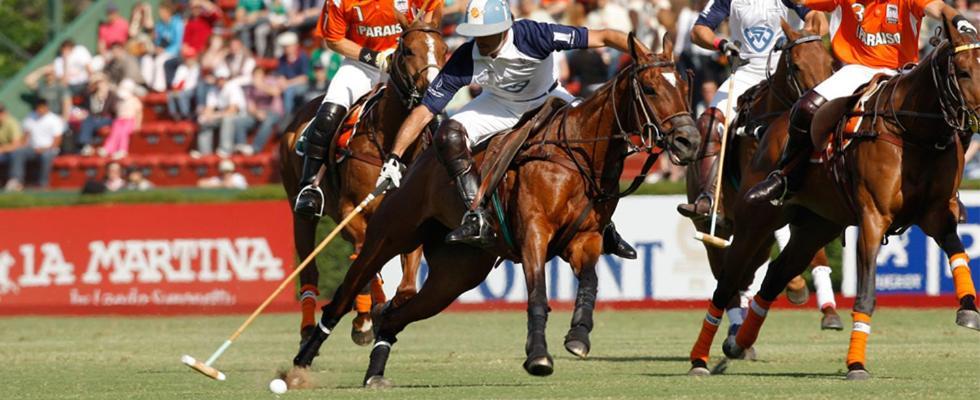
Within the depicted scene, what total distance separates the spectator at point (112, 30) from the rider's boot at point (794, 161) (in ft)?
62.0

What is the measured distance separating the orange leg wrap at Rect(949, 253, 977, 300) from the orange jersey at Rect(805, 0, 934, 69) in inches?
57.7

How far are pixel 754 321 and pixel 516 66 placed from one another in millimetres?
2437

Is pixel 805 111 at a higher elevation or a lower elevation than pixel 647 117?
lower

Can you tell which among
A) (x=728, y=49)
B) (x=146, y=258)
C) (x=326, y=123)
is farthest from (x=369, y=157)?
(x=146, y=258)

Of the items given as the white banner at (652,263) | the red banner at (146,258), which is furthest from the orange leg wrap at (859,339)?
the red banner at (146,258)

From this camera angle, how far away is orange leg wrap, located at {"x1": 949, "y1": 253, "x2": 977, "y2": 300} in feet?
33.2

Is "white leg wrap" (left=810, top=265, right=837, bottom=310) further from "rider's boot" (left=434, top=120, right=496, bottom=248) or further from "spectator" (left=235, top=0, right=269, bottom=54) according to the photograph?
"spectator" (left=235, top=0, right=269, bottom=54)

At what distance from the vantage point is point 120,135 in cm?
2570

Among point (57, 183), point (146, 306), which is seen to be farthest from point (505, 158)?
point (57, 183)

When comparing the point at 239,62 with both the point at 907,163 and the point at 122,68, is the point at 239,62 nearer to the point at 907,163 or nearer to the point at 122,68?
the point at 122,68

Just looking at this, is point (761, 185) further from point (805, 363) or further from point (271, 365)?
point (271, 365)

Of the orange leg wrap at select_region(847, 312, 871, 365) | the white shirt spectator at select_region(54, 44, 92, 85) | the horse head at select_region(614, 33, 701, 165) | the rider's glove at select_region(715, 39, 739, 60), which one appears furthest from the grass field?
the white shirt spectator at select_region(54, 44, 92, 85)

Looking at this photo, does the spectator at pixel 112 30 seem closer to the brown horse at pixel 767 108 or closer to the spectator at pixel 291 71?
the spectator at pixel 291 71

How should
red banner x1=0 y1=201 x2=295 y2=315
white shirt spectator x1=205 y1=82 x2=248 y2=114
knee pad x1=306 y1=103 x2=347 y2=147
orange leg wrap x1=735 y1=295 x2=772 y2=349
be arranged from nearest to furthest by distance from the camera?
orange leg wrap x1=735 y1=295 x2=772 y2=349
knee pad x1=306 y1=103 x2=347 y2=147
red banner x1=0 y1=201 x2=295 y2=315
white shirt spectator x1=205 y1=82 x2=248 y2=114
